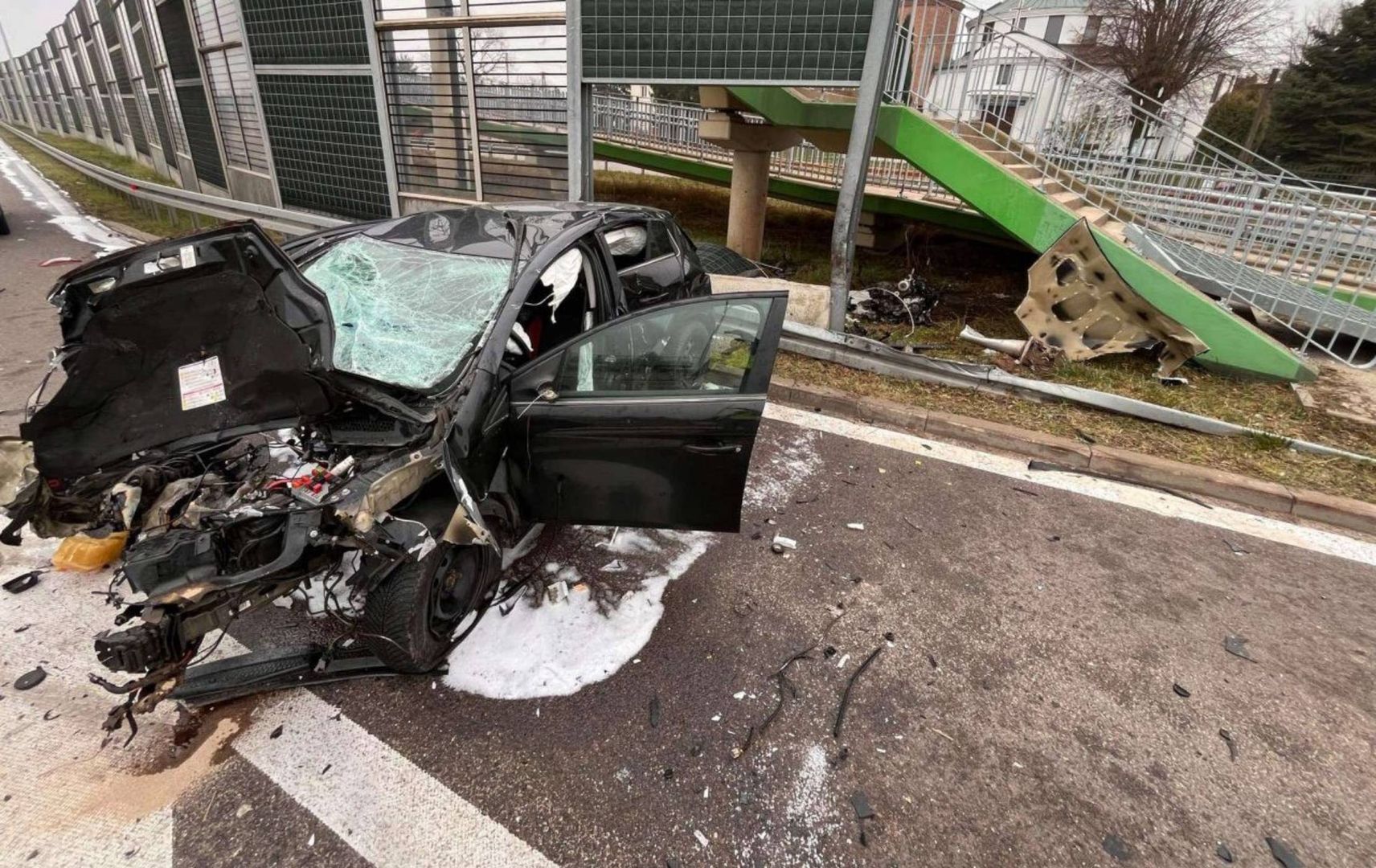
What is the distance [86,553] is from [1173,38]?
1006 inches

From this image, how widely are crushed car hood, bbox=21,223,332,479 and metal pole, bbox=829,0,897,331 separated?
14.7ft

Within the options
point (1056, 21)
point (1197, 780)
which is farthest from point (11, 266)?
point (1056, 21)

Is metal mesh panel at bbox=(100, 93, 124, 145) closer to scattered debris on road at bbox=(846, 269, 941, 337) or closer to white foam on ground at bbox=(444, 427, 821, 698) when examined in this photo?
scattered debris on road at bbox=(846, 269, 941, 337)

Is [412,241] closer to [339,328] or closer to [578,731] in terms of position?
[339,328]

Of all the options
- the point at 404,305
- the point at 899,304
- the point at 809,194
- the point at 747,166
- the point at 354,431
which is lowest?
the point at 899,304

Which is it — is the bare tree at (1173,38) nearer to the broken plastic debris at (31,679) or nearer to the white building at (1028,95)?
the white building at (1028,95)

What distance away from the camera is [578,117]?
6574 millimetres

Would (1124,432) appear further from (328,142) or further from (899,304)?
(328,142)

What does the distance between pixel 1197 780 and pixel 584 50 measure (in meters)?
7.03

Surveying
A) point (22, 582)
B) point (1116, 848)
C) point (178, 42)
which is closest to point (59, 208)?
point (178, 42)

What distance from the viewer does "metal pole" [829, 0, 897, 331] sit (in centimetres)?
501

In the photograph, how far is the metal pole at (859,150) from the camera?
501cm

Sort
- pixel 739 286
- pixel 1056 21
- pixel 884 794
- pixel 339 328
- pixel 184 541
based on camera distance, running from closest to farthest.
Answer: pixel 184 541, pixel 884 794, pixel 339 328, pixel 739 286, pixel 1056 21

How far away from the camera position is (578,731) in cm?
231
